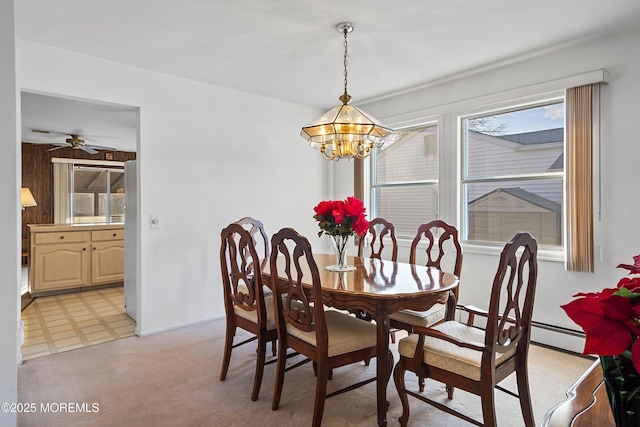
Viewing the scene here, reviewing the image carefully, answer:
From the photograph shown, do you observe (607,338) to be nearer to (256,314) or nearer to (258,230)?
(256,314)

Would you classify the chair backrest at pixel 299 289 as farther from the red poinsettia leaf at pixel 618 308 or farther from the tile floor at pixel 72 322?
the tile floor at pixel 72 322

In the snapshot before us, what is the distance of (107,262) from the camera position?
17.7ft

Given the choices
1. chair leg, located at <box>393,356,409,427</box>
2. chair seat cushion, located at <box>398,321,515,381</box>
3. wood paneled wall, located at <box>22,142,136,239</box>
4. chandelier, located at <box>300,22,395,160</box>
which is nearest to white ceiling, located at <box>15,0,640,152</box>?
chandelier, located at <box>300,22,395,160</box>

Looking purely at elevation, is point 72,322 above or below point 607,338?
below

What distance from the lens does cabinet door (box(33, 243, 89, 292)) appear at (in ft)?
15.8

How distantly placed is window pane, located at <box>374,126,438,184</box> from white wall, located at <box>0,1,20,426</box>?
12.0ft

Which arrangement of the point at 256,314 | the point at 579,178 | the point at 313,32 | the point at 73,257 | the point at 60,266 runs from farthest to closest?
the point at 73,257, the point at 60,266, the point at 579,178, the point at 313,32, the point at 256,314

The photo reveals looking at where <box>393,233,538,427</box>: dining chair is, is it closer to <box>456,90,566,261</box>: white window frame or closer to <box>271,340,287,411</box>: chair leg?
<box>271,340,287,411</box>: chair leg

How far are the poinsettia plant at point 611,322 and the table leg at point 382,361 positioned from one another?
142cm

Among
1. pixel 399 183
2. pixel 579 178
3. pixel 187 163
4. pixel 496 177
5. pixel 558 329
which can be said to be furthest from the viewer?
pixel 399 183

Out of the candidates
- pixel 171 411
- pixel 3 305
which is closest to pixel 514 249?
pixel 171 411

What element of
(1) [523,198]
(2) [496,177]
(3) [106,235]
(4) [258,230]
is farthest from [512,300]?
(3) [106,235]

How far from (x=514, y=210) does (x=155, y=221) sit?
3485 millimetres

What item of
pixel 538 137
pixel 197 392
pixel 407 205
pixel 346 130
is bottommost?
pixel 197 392
